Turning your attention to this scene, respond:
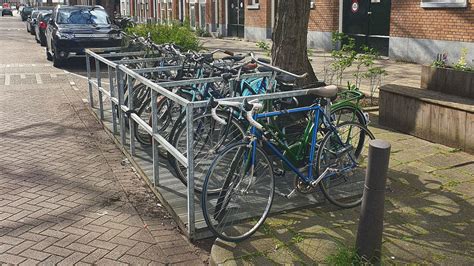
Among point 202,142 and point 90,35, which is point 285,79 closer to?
point 202,142

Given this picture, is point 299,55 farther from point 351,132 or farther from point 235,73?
point 351,132

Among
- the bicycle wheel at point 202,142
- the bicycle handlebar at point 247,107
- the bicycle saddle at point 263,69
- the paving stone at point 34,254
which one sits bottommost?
the paving stone at point 34,254

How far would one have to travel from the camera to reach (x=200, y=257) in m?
3.70

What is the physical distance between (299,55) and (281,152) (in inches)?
107

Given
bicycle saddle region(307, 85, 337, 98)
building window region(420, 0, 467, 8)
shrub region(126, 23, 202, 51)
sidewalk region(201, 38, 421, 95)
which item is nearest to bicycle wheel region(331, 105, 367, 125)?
bicycle saddle region(307, 85, 337, 98)

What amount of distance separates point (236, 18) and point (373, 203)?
22231mm

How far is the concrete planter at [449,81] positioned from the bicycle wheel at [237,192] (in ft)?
12.3

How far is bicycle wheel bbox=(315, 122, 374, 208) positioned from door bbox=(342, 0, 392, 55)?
10639mm

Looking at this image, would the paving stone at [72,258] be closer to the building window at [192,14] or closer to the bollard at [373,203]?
the bollard at [373,203]

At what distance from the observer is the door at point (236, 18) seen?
23984 mm

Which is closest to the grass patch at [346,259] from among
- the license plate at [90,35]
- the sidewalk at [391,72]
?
the sidewalk at [391,72]

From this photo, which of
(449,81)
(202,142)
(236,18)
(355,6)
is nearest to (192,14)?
(236,18)

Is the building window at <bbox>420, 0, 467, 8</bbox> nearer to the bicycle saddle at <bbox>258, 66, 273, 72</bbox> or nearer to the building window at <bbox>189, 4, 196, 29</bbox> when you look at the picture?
the bicycle saddle at <bbox>258, 66, 273, 72</bbox>

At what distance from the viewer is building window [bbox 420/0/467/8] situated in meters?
11.4
